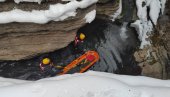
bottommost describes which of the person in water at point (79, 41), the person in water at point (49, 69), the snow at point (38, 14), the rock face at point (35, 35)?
the person in water at point (49, 69)

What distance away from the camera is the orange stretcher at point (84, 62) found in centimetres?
687

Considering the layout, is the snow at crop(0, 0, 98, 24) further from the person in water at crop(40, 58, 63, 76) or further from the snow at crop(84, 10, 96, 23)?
the person in water at crop(40, 58, 63, 76)

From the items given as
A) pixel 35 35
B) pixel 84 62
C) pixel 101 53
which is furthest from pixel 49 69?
pixel 101 53

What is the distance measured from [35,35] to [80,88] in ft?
4.57

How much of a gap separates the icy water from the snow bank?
0.55 feet

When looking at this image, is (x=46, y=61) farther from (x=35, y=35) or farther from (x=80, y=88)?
(x=80, y=88)

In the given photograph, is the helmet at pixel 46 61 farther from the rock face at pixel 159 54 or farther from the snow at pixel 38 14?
the rock face at pixel 159 54

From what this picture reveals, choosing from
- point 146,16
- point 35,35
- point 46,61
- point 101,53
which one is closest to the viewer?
point 35,35

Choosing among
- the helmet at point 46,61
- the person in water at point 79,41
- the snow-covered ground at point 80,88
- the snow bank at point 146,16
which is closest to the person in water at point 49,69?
the helmet at point 46,61

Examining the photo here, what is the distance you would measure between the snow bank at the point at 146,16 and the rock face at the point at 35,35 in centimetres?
112

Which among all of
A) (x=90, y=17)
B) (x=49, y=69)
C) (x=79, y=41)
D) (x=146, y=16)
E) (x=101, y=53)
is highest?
(x=90, y=17)

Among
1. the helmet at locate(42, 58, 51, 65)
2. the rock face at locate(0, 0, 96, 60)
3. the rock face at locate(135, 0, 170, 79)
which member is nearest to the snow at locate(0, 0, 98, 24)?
the rock face at locate(0, 0, 96, 60)

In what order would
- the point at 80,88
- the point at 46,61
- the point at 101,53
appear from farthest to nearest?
1. the point at 101,53
2. the point at 46,61
3. the point at 80,88

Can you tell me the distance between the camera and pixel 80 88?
5719mm
